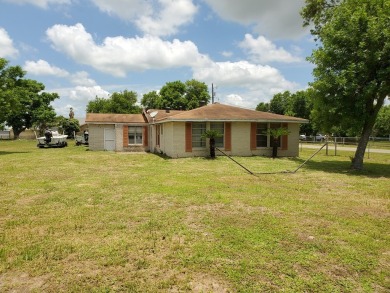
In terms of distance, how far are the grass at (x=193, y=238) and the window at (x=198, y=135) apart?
9383 millimetres

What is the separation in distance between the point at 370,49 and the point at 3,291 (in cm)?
1439

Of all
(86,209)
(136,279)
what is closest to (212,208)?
(86,209)

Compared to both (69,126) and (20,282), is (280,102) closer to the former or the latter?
(69,126)

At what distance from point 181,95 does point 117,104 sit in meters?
13.1

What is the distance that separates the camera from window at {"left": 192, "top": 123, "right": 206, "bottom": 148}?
1877 centimetres

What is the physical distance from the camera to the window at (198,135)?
18772 millimetres

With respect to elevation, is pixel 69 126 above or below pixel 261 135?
above

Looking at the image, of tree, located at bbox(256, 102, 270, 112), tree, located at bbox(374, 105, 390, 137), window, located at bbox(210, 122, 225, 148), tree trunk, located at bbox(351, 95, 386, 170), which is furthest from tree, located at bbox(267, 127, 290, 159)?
tree, located at bbox(256, 102, 270, 112)

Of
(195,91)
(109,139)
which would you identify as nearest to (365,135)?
(109,139)

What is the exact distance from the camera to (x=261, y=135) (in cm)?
1992

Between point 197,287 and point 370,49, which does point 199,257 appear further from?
point 370,49

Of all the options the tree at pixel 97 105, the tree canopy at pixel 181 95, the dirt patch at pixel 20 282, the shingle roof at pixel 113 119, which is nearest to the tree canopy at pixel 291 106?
the tree canopy at pixel 181 95

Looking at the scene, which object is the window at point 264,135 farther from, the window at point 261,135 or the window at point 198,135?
the window at point 198,135

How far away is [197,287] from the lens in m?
3.57
